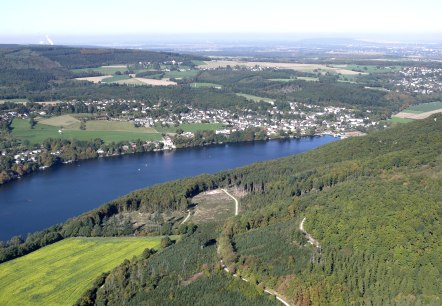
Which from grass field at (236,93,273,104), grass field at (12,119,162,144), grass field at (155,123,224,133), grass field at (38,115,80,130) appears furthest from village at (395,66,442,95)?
grass field at (38,115,80,130)

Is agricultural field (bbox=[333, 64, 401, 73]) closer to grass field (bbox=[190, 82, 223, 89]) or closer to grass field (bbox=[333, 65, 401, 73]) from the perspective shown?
grass field (bbox=[333, 65, 401, 73])

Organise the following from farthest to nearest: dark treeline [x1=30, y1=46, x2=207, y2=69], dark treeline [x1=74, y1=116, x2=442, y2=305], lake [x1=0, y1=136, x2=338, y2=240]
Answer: dark treeline [x1=30, y1=46, x2=207, y2=69] → lake [x1=0, y1=136, x2=338, y2=240] → dark treeline [x1=74, y1=116, x2=442, y2=305]

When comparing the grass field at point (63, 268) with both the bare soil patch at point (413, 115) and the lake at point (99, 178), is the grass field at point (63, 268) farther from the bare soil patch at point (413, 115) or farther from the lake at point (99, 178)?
the bare soil patch at point (413, 115)

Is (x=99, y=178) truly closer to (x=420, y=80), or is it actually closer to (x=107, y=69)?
(x=107, y=69)

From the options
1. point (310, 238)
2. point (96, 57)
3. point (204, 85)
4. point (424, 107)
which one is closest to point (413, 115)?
point (424, 107)

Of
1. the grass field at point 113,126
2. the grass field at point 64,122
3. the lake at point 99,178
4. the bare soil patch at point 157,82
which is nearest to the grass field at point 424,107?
the lake at point 99,178

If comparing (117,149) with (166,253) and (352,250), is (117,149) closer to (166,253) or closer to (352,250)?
(166,253)
